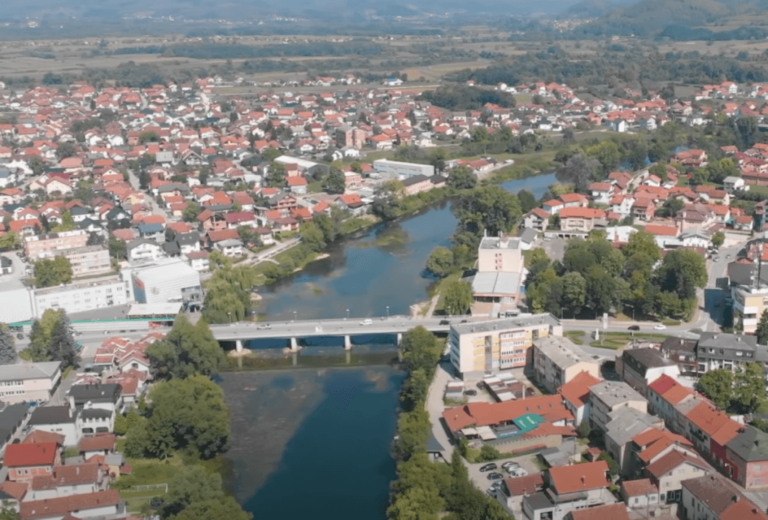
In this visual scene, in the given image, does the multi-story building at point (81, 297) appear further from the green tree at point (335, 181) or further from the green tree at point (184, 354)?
the green tree at point (335, 181)

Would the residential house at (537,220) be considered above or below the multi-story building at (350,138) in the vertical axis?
below

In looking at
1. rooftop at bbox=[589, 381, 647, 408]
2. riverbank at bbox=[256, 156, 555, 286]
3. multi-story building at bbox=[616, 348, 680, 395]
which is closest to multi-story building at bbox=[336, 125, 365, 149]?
riverbank at bbox=[256, 156, 555, 286]

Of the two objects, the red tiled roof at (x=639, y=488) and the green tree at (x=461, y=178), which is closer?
the red tiled roof at (x=639, y=488)

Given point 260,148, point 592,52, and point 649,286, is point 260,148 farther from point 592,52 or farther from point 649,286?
point 592,52

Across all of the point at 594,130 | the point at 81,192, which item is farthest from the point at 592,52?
the point at 81,192

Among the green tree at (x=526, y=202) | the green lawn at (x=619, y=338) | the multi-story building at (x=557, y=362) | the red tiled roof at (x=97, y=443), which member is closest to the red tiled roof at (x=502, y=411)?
the multi-story building at (x=557, y=362)

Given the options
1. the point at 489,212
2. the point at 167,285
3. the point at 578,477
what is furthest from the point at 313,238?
the point at 578,477

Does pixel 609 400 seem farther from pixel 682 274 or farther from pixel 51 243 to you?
pixel 51 243
